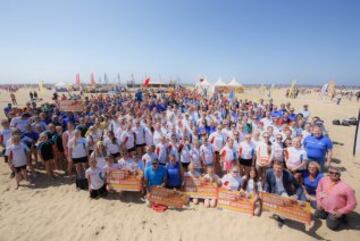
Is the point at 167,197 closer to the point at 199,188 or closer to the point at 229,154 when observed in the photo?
the point at 199,188

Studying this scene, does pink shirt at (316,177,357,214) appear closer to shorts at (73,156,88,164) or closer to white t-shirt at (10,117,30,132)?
shorts at (73,156,88,164)

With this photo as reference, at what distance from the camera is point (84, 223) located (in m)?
4.86

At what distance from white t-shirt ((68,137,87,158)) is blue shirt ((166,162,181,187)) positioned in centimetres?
293

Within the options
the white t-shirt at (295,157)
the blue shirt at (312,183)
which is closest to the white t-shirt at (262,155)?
the white t-shirt at (295,157)

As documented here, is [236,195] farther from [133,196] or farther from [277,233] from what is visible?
[133,196]

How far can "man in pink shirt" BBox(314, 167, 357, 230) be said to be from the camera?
4301 millimetres

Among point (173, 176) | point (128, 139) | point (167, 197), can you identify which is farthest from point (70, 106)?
point (167, 197)

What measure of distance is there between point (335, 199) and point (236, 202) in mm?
2109

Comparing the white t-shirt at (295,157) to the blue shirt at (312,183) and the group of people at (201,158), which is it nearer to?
the group of people at (201,158)

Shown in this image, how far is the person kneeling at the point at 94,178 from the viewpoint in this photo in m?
5.73

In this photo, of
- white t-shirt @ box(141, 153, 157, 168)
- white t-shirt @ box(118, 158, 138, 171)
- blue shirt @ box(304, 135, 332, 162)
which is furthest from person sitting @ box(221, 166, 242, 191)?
white t-shirt @ box(118, 158, 138, 171)

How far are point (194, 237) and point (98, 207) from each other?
2.69m

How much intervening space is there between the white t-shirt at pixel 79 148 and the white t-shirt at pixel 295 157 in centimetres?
621

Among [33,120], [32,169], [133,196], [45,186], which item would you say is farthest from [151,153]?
[33,120]
